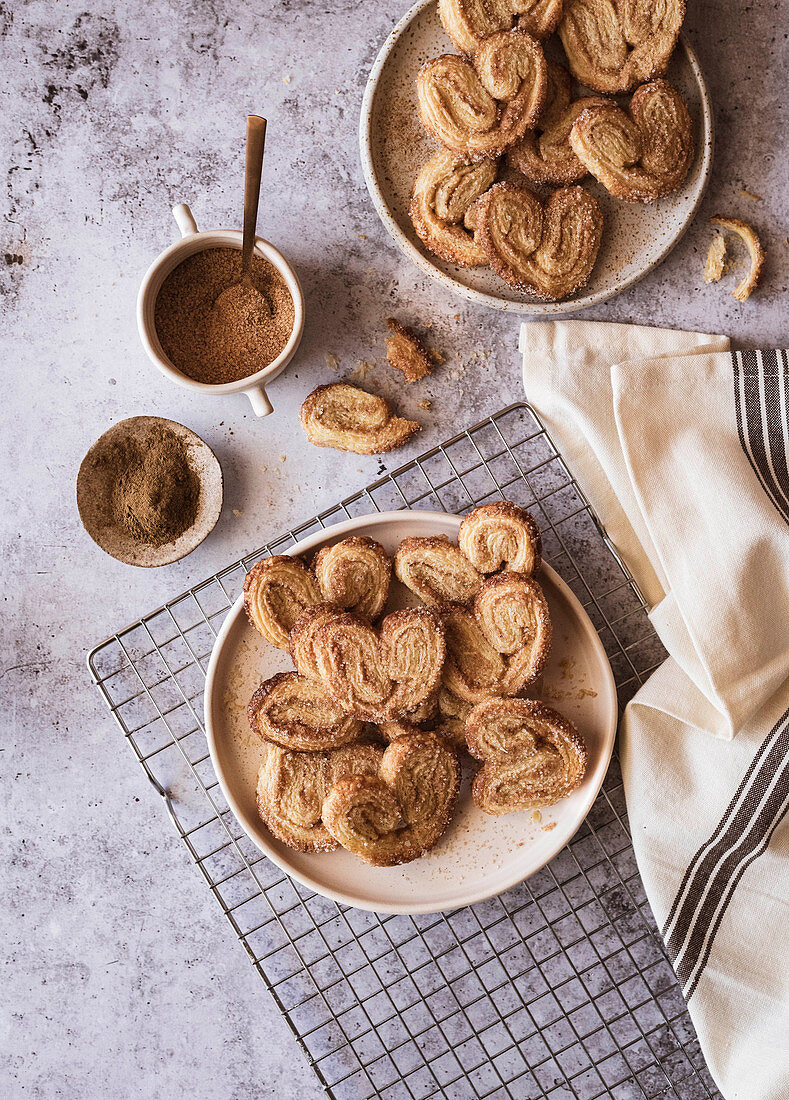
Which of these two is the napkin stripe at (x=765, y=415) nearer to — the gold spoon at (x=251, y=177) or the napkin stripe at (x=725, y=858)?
the napkin stripe at (x=725, y=858)

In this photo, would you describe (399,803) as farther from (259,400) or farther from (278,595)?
(259,400)

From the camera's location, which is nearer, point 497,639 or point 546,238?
point 497,639

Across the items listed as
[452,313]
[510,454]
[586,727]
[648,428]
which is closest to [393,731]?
[586,727]

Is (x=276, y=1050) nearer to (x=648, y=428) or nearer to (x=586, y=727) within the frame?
(x=586, y=727)

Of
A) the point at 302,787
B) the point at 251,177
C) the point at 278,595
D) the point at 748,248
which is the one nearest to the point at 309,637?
the point at 278,595

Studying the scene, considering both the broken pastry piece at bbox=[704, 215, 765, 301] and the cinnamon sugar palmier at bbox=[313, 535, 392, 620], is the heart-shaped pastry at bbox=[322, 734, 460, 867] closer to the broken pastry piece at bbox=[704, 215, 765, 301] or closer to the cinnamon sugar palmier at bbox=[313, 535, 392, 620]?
the cinnamon sugar palmier at bbox=[313, 535, 392, 620]

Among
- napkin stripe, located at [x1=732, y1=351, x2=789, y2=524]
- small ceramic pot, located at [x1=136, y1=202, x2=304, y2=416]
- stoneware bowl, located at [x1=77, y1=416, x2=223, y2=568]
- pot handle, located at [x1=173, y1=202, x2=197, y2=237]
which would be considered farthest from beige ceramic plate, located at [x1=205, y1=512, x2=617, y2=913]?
pot handle, located at [x1=173, y1=202, x2=197, y2=237]
